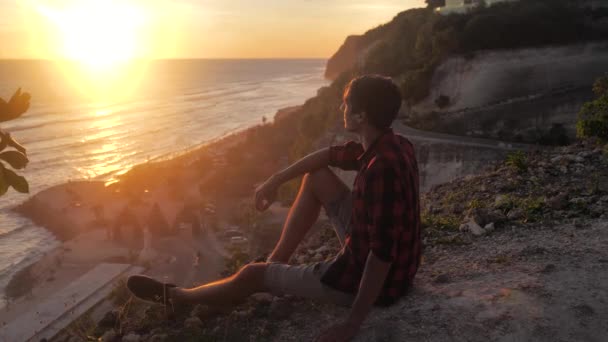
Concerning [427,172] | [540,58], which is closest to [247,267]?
[427,172]

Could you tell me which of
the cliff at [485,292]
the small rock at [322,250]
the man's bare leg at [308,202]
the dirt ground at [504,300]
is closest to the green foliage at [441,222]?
the cliff at [485,292]

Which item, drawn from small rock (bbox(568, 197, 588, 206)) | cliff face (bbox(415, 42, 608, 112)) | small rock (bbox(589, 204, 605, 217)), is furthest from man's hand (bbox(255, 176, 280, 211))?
cliff face (bbox(415, 42, 608, 112))

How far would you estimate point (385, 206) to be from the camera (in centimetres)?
319

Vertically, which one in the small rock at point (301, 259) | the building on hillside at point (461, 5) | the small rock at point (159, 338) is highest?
the building on hillside at point (461, 5)

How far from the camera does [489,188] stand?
8609 mm

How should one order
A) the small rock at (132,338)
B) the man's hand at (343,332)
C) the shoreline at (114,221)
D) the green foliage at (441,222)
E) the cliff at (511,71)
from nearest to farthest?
the man's hand at (343,332) → the small rock at (132,338) → the green foliage at (441,222) → the shoreline at (114,221) → the cliff at (511,71)

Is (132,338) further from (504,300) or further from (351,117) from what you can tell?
(504,300)

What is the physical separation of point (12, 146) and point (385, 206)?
89.7 inches

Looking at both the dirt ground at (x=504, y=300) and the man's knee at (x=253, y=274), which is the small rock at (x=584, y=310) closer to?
the dirt ground at (x=504, y=300)

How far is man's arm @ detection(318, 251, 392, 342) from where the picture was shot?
323 cm

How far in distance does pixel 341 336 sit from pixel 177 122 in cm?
6432

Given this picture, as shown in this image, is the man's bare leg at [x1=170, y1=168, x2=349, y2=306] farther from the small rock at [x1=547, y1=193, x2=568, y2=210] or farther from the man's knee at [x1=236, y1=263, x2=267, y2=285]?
the small rock at [x1=547, y1=193, x2=568, y2=210]

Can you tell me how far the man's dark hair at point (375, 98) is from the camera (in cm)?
328

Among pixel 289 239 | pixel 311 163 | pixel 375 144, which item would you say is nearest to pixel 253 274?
pixel 289 239
